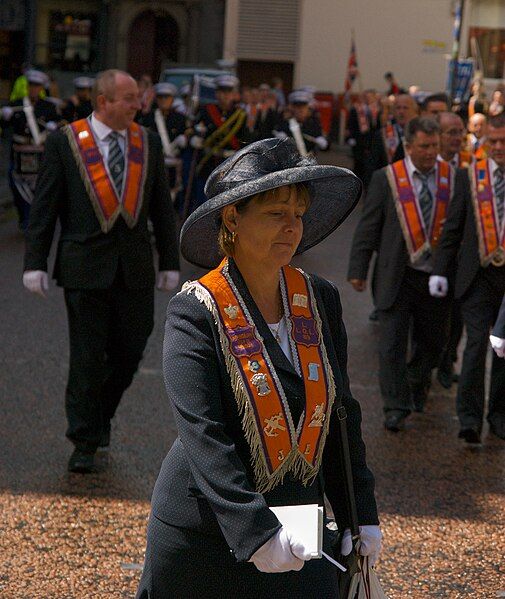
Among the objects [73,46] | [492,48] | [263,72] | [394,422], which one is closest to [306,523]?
[394,422]

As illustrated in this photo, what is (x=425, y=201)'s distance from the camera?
24.5ft

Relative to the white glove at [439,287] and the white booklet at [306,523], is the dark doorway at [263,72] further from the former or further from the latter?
the white booklet at [306,523]

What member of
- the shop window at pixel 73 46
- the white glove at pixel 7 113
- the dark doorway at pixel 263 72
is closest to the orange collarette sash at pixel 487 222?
the white glove at pixel 7 113

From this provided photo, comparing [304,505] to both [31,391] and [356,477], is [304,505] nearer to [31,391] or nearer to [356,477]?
[356,477]

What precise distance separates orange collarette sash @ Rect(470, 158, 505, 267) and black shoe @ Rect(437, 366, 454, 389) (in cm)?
175

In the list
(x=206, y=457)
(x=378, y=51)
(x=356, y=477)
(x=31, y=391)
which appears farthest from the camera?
(x=378, y=51)

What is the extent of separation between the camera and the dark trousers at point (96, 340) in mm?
6012

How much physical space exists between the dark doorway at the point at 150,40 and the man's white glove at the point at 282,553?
3455 cm

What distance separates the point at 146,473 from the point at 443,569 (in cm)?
163

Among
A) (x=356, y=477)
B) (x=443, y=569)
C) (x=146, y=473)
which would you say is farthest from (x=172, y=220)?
(x=356, y=477)

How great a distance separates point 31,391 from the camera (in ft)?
24.9

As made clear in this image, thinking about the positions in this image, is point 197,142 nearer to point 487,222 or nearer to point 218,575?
point 487,222

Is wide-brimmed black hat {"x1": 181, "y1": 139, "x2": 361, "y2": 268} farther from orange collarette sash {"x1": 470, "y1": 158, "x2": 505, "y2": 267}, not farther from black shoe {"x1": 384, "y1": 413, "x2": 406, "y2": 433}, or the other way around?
black shoe {"x1": 384, "y1": 413, "x2": 406, "y2": 433}

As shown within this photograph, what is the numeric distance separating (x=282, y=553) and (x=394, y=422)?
4.48 m
